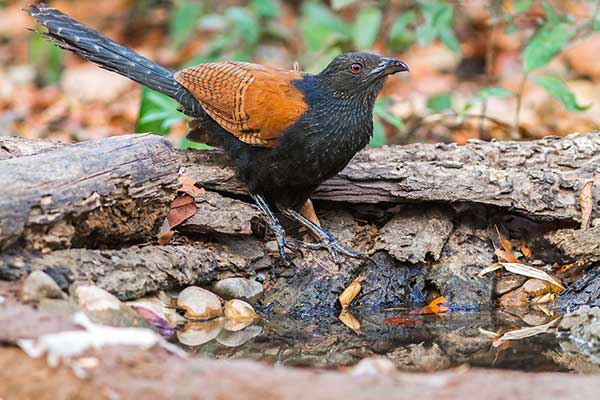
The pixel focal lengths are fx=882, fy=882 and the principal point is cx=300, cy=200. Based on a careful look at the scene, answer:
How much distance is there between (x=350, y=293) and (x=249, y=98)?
114 centimetres

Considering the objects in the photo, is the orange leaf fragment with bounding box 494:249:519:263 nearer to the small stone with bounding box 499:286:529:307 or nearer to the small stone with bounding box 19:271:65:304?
the small stone with bounding box 499:286:529:307

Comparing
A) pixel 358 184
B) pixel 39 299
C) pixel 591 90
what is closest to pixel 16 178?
pixel 39 299

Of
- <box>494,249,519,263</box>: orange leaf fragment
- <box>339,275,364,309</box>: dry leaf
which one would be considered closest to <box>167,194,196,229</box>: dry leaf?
<box>339,275,364,309</box>: dry leaf

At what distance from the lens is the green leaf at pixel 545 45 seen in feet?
18.7

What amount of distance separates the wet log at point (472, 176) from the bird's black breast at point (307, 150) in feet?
0.54

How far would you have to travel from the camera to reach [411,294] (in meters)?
4.46

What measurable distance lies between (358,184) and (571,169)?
119 centimetres

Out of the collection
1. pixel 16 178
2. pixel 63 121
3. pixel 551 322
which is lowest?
pixel 63 121

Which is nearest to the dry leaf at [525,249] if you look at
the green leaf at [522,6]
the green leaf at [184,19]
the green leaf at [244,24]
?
the green leaf at [522,6]

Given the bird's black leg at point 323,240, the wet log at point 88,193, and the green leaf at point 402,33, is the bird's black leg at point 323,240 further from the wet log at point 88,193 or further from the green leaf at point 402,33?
the green leaf at point 402,33

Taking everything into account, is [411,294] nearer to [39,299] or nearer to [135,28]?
[39,299]

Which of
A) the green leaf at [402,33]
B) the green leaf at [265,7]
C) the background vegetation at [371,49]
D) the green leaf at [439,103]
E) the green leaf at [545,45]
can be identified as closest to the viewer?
the green leaf at [545,45]

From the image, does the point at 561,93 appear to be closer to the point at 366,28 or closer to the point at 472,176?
the point at 472,176

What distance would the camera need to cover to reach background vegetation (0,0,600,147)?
20.7 ft
